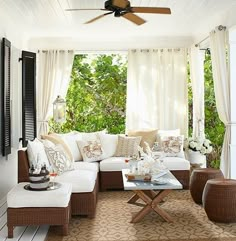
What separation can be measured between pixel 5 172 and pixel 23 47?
267cm

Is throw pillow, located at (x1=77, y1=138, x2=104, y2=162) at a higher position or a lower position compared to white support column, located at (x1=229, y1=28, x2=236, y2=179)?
lower

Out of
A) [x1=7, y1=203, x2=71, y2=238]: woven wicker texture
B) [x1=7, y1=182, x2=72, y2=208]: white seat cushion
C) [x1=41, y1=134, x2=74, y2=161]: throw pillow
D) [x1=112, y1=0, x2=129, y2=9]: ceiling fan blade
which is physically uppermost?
[x1=112, y1=0, x2=129, y2=9]: ceiling fan blade

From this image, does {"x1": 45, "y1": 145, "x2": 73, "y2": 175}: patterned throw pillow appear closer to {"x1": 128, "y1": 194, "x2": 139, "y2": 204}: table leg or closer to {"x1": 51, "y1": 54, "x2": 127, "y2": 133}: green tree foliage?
{"x1": 128, "y1": 194, "x2": 139, "y2": 204}: table leg

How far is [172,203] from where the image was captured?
18.1 feet

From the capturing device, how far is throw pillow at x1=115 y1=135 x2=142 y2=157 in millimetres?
6914

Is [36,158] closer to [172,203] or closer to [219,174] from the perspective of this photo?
[172,203]

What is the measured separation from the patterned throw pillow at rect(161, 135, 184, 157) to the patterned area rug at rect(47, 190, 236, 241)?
148cm

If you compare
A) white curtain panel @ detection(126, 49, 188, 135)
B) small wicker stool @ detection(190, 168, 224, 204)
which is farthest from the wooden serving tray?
white curtain panel @ detection(126, 49, 188, 135)

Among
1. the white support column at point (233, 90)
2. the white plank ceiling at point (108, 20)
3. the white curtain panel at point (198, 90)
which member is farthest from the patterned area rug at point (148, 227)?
the white plank ceiling at point (108, 20)

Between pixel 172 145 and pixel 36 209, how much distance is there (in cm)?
330

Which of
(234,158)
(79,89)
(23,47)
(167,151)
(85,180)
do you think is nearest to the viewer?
(85,180)

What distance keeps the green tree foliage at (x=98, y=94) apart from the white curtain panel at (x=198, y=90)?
6.47 ft

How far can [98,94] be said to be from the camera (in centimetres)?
934

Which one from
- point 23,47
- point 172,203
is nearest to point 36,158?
point 172,203
